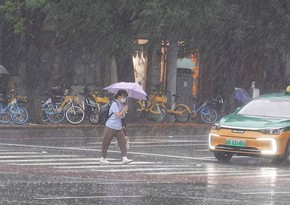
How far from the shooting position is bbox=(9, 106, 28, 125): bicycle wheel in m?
32.4

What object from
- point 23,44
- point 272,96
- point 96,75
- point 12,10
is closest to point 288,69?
point 96,75

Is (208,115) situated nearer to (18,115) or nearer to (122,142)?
(18,115)

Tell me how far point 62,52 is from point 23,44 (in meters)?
1.58

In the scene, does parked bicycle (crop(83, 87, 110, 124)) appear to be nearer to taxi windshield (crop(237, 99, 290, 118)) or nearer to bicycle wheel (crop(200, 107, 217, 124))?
bicycle wheel (crop(200, 107, 217, 124))

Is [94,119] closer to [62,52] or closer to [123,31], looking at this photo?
[123,31]

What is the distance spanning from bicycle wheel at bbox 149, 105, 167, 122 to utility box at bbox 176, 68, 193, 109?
646 cm

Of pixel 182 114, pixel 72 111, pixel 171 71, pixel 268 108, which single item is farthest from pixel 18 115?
pixel 268 108

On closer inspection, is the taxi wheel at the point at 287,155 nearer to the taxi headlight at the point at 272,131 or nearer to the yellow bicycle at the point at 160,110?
the taxi headlight at the point at 272,131

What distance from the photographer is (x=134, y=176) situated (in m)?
17.8

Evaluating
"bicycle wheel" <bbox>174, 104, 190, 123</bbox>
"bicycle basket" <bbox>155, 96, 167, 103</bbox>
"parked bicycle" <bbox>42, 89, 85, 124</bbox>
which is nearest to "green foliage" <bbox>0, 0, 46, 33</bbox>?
"parked bicycle" <bbox>42, 89, 85, 124</bbox>

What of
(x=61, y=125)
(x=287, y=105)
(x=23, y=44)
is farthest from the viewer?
(x=23, y=44)

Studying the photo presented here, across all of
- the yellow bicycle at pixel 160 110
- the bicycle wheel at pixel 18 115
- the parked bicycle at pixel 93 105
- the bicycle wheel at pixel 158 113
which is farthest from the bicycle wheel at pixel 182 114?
the bicycle wheel at pixel 18 115

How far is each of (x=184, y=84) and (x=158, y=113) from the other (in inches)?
291

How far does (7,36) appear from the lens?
132 ft
